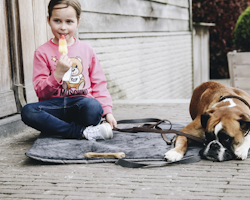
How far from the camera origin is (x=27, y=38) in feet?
13.3

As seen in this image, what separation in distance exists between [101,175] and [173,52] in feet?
24.2

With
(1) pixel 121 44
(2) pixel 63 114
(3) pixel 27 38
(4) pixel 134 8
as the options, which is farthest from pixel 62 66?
(4) pixel 134 8

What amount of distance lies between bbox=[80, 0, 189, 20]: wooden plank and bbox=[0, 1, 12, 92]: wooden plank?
175cm

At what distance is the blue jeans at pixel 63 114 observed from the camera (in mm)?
3143

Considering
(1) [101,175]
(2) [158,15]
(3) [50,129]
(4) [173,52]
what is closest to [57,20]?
(3) [50,129]

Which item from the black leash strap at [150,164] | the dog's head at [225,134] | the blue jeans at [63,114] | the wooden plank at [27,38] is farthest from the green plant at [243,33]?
the black leash strap at [150,164]

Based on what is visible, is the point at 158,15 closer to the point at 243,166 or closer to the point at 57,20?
the point at 57,20

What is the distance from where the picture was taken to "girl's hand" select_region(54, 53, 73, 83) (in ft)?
9.15

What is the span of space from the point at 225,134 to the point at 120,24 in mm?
4365

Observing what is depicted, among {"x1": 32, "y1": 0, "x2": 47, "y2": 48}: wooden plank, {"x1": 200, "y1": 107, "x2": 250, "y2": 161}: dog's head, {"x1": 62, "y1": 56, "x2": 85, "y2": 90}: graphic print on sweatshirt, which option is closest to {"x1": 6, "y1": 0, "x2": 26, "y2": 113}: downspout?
{"x1": 32, "y1": 0, "x2": 47, "y2": 48}: wooden plank

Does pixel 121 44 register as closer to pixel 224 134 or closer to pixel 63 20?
Result: pixel 63 20

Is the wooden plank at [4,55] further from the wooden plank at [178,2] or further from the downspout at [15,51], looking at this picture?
the wooden plank at [178,2]

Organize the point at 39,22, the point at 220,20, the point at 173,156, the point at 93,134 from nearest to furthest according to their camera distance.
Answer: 1. the point at 173,156
2. the point at 93,134
3. the point at 39,22
4. the point at 220,20

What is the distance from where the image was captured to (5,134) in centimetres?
360
